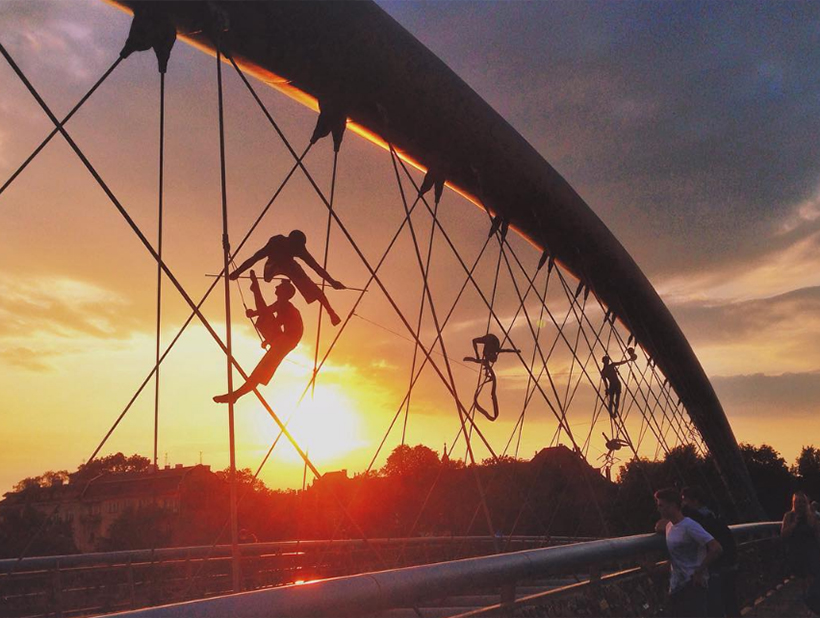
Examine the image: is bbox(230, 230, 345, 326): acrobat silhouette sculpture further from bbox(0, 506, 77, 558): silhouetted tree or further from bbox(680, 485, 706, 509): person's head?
bbox(0, 506, 77, 558): silhouetted tree

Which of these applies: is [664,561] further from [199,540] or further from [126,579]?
[199,540]

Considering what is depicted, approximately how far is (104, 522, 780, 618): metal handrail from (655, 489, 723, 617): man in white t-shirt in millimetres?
1778

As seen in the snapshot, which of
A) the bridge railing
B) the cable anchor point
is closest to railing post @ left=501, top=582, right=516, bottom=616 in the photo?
the bridge railing

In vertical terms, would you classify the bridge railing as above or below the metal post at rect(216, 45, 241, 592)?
below

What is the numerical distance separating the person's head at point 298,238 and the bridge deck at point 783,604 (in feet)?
22.4

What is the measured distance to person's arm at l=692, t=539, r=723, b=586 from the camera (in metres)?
7.03

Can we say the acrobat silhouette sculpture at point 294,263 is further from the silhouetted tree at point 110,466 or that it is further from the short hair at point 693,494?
the short hair at point 693,494

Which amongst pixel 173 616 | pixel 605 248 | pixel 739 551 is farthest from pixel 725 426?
pixel 173 616

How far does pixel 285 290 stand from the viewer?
772 cm

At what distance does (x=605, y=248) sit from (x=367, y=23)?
387 inches

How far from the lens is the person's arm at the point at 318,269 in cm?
787

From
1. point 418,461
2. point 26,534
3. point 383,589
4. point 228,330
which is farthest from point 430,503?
point 383,589

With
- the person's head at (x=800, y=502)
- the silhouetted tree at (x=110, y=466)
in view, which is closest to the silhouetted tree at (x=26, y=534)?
the silhouetted tree at (x=110, y=466)

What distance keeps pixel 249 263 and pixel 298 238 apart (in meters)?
0.56
